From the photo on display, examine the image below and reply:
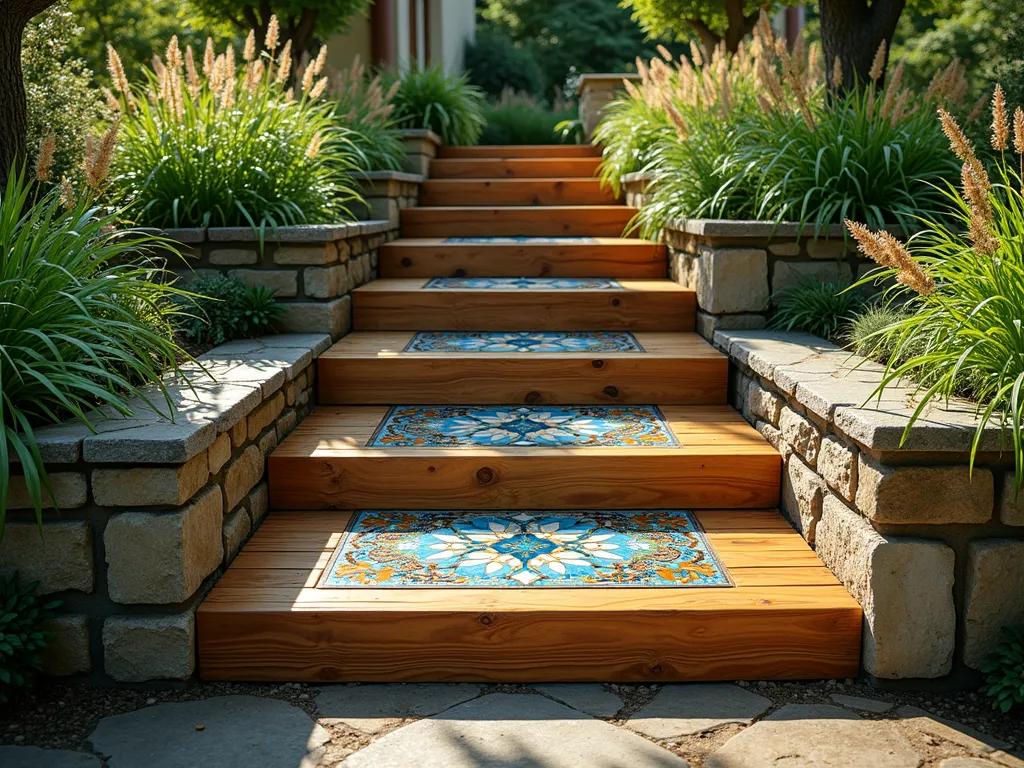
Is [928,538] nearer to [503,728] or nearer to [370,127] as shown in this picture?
[503,728]

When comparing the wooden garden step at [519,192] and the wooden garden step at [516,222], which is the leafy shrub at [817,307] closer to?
the wooden garden step at [516,222]

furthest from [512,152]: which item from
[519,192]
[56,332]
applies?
[56,332]

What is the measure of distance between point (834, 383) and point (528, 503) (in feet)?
3.44

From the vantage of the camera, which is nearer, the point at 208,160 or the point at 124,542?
the point at 124,542

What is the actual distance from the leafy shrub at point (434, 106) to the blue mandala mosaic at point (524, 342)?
3516 millimetres

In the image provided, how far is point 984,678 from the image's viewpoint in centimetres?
251

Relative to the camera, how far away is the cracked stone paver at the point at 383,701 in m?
2.37

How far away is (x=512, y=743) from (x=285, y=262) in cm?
254

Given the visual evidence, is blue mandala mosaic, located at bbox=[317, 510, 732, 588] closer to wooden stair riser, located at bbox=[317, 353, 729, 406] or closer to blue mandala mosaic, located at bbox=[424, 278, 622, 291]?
wooden stair riser, located at bbox=[317, 353, 729, 406]

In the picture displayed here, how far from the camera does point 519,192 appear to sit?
21.7 feet

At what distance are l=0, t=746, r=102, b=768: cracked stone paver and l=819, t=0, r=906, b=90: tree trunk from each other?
4.72m

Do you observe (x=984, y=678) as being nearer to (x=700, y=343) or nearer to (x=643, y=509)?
(x=643, y=509)

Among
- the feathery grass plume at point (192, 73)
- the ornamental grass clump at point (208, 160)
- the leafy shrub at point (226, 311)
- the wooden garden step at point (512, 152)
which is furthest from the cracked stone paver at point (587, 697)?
the wooden garden step at point (512, 152)

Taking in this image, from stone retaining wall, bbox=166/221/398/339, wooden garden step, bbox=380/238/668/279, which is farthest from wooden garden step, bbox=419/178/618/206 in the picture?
stone retaining wall, bbox=166/221/398/339
